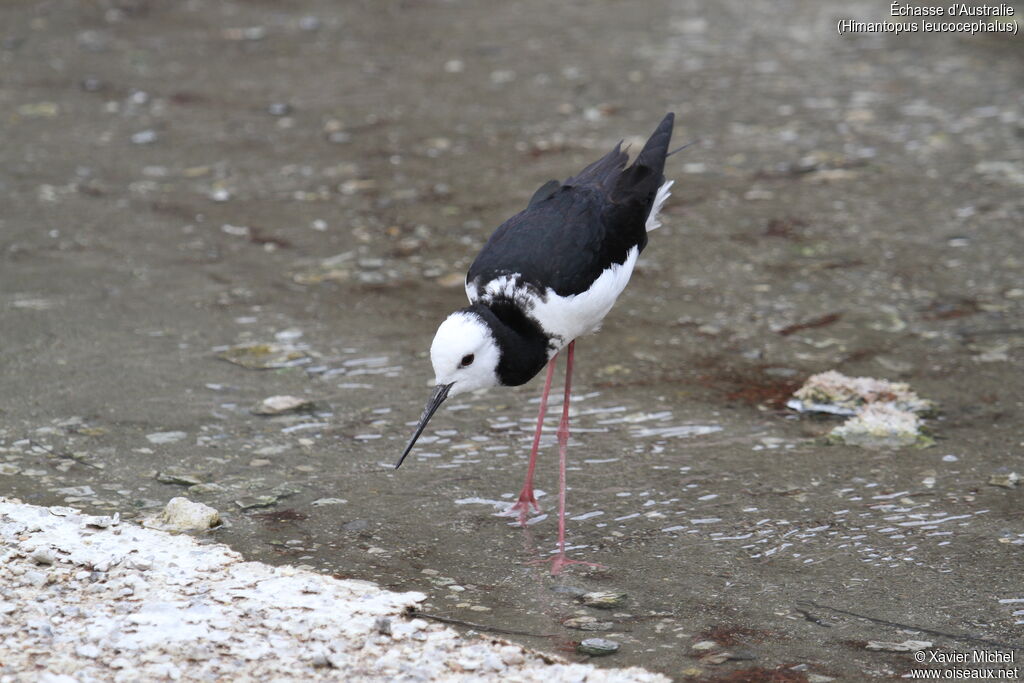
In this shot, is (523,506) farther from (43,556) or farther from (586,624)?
(43,556)

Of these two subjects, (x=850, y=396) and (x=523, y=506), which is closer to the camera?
(x=523, y=506)

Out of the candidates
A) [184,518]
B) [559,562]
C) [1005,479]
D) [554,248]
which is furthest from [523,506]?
[1005,479]

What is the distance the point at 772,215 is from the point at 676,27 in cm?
413

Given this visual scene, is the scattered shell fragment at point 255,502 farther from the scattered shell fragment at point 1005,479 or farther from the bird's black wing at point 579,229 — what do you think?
the scattered shell fragment at point 1005,479

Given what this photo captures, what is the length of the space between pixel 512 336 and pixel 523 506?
61 centimetres

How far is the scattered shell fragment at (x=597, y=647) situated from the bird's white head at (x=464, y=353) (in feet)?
3.54

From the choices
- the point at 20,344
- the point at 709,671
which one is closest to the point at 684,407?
the point at 709,671

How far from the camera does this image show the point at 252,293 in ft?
19.7

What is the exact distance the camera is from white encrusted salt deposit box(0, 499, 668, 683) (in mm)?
3152

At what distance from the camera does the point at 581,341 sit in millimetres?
5676

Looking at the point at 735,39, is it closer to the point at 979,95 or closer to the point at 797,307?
the point at 979,95

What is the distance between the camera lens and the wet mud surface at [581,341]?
3.84 meters

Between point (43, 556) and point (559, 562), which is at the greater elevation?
point (43, 556)
